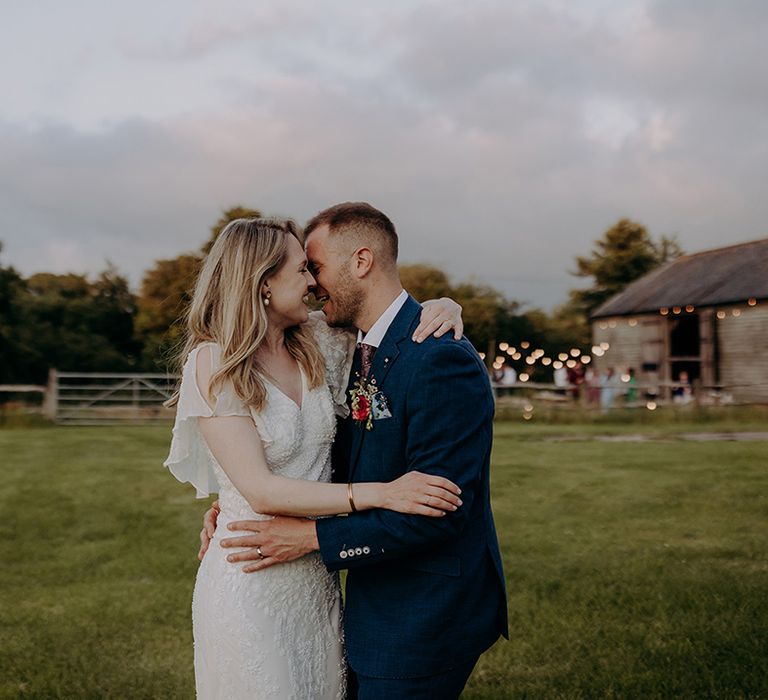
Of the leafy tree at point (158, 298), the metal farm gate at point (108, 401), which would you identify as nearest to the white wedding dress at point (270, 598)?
the metal farm gate at point (108, 401)

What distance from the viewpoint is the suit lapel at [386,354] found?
9.91 ft

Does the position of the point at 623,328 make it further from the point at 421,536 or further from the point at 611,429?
the point at 421,536

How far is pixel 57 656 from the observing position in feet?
21.6

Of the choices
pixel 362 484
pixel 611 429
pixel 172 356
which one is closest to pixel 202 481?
pixel 172 356

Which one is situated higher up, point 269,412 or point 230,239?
point 230,239

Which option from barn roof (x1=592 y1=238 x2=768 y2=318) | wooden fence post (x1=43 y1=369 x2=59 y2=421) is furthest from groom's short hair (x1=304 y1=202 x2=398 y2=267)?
barn roof (x1=592 y1=238 x2=768 y2=318)

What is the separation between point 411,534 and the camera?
9.20ft

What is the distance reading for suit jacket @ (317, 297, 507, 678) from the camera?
2.83m

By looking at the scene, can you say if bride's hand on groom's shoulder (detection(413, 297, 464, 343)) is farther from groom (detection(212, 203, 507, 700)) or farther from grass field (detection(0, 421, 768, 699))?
grass field (detection(0, 421, 768, 699))

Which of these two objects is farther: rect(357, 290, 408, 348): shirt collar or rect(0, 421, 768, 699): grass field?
rect(0, 421, 768, 699): grass field

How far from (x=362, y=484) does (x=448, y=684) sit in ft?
2.40

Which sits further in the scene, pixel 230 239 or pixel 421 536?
pixel 230 239

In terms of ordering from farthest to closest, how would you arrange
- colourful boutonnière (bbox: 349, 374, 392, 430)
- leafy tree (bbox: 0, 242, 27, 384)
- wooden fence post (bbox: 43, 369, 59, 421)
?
leafy tree (bbox: 0, 242, 27, 384)
wooden fence post (bbox: 43, 369, 59, 421)
colourful boutonnière (bbox: 349, 374, 392, 430)

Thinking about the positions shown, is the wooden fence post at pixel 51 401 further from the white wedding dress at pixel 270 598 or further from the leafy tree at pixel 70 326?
the white wedding dress at pixel 270 598
